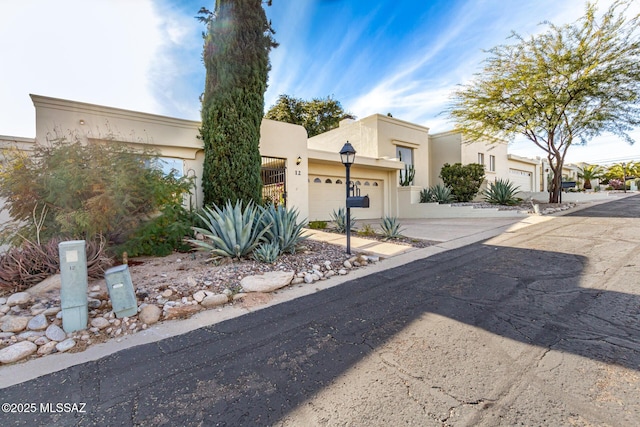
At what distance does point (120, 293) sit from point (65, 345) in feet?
2.16

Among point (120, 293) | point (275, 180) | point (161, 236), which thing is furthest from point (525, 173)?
point (120, 293)

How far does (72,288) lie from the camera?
9.99 ft

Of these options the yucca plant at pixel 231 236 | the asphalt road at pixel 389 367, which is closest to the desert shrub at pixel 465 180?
the asphalt road at pixel 389 367

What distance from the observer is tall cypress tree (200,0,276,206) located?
7.64 meters

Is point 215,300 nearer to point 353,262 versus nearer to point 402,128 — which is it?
point 353,262

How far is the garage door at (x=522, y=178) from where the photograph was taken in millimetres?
22547

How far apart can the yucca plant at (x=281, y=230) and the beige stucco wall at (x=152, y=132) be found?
3.10m

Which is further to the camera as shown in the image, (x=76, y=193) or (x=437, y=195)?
(x=437, y=195)

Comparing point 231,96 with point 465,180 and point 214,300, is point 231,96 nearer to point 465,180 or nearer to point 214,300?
point 214,300

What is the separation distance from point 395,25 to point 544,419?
10.1m

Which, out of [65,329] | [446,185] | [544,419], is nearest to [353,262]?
[544,419]

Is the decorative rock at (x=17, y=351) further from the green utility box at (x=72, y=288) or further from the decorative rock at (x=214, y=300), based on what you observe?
the decorative rock at (x=214, y=300)

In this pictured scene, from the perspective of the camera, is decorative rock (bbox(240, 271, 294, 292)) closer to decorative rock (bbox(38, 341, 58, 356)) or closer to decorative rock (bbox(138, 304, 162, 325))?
decorative rock (bbox(138, 304, 162, 325))

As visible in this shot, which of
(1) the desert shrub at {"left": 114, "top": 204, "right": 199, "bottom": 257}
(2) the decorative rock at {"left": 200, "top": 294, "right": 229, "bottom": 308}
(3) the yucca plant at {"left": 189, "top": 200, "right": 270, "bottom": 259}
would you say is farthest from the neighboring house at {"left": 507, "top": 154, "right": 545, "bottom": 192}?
(2) the decorative rock at {"left": 200, "top": 294, "right": 229, "bottom": 308}
